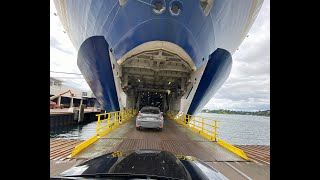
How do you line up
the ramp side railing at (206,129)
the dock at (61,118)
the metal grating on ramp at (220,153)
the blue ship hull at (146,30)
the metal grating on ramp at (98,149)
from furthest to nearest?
the dock at (61,118)
the blue ship hull at (146,30)
the ramp side railing at (206,129)
the metal grating on ramp at (220,153)
the metal grating on ramp at (98,149)

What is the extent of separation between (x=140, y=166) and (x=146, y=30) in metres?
10.2

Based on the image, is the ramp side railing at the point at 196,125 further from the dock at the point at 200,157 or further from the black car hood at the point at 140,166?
the black car hood at the point at 140,166

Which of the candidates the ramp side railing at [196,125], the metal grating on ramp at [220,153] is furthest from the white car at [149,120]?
the metal grating on ramp at [220,153]

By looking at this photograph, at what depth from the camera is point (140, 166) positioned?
7.03ft

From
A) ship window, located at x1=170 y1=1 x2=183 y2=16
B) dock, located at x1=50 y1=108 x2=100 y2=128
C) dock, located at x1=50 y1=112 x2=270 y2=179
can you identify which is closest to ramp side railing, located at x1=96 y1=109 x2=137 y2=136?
dock, located at x1=50 y1=112 x2=270 y2=179

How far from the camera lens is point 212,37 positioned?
12.2m

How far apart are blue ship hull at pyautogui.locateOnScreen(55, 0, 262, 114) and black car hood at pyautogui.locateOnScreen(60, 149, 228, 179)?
902 centimetres

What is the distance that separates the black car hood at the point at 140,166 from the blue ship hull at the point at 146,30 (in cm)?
902

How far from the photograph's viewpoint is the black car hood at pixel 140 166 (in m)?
1.99

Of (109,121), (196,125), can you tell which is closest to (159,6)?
(109,121)

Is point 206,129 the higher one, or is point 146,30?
point 146,30

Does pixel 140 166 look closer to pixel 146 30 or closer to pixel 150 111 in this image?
pixel 150 111
